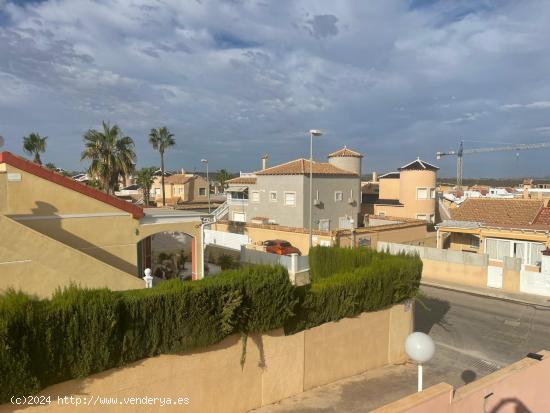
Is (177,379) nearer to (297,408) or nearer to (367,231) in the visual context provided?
(297,408)

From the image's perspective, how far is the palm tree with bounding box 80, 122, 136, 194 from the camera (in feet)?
103

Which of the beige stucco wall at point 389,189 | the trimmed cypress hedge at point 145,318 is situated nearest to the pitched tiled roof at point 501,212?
the beige stucco wall at point 389,189

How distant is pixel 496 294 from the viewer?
2216 cm

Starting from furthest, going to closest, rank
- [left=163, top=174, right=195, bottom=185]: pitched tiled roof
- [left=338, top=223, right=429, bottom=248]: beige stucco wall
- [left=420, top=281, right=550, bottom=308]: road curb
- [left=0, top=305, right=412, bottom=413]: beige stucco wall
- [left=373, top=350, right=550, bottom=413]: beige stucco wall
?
[left=163, top=174, right=195, bottom=185]: pitched tiled roof
[left=338, top=223, right=429, bottom=248]: beige stucco wall
[left=420, top=281, right=550, bottom=308]: road curb
[left=0, top=305, right=412, bottom=413]: beige stucco wall
[left=373, top=350, right=550, bottom=413]: beige stucco wall

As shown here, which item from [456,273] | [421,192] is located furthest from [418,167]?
[456,273]

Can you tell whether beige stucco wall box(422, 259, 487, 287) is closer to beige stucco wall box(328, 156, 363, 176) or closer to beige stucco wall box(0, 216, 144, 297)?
beige stucco wall box(328, 156, 363, 176)

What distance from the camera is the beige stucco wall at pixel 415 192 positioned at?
132ft

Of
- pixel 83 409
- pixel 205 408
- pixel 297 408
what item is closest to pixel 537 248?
pixel 297 408

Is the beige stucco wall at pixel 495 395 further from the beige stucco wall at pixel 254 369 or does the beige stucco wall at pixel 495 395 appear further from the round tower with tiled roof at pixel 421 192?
the round tower with tiled roof at pixel 421 192

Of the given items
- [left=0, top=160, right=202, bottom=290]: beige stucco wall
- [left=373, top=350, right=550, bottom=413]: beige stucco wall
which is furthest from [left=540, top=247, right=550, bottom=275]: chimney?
[left=0, top=160, right=202, bottom=290]: beige stucco wall

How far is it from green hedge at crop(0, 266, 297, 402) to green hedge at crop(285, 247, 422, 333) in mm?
945

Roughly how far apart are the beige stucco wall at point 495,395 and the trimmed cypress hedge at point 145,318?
157 inches

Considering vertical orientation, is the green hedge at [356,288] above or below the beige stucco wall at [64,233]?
below

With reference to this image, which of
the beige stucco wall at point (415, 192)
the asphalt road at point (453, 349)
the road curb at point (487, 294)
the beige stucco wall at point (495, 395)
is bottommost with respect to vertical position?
the asphalt road at point (453, 349)
